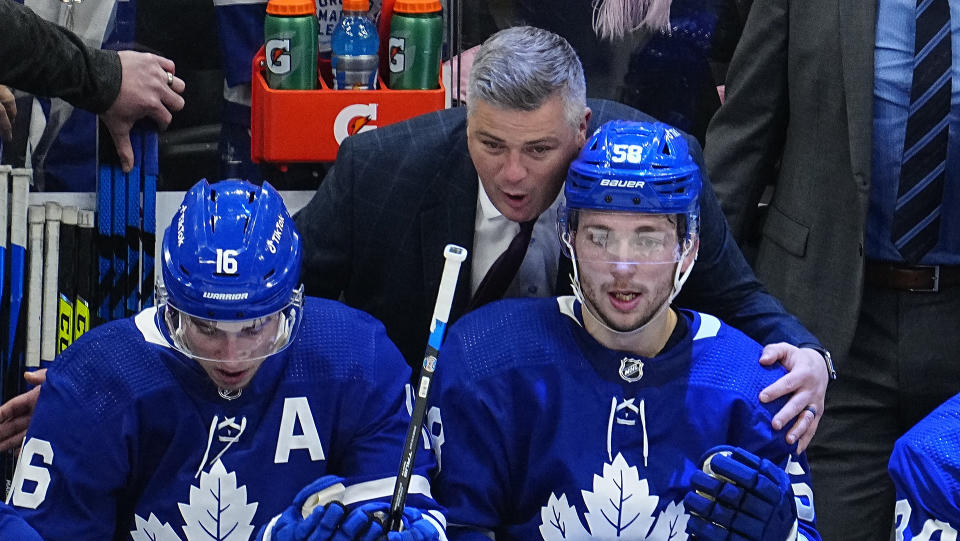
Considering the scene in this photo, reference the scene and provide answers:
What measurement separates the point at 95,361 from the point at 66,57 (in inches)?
33.2

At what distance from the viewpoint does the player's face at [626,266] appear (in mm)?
3164

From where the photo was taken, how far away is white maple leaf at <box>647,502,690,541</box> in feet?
10.2

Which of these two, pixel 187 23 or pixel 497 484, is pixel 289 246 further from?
pixel 187 23

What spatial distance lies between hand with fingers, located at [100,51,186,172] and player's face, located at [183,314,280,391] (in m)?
0.88

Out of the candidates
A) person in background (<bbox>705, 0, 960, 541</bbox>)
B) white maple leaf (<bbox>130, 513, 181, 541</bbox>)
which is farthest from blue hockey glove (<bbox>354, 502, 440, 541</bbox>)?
person in background (<bbox>705, 0, 960, 541</bbox>)

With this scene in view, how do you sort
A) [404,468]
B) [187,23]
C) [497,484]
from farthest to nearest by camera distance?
1. [187,23]
2. [497,484]
3. [404,468]

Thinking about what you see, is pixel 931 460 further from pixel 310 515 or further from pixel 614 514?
pixel 310 515

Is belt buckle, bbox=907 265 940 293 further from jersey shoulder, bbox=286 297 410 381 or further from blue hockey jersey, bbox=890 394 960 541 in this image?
jersey shoulder, bbox=286 297 410 381

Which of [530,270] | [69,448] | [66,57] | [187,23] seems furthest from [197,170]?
[69,448]

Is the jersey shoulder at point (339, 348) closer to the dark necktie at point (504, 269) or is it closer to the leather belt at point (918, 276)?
the dark necktie at point (504, 269)

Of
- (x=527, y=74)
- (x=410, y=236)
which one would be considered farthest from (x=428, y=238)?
(x=527, y=74)

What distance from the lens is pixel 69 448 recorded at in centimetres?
297

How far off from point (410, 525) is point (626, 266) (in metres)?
0.63

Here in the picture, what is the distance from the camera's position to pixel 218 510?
3057mm
